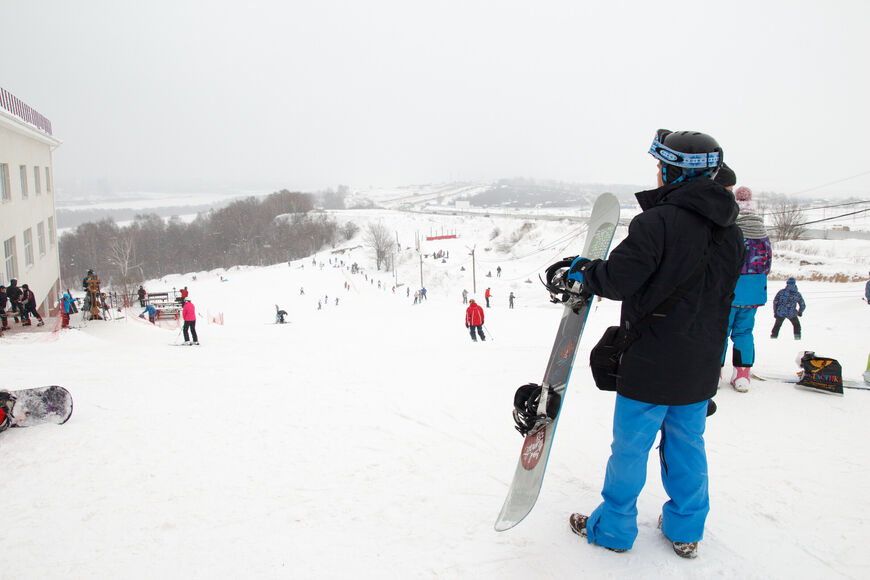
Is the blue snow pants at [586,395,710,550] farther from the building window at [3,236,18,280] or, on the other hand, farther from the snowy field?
the building window at [3,236,18,280]

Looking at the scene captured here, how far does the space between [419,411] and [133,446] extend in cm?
237

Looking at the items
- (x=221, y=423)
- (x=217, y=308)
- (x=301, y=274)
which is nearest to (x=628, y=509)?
(x=221, y=423)

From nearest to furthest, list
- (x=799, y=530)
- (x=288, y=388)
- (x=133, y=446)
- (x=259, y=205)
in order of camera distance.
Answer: (x=799, y=530), (x=133, y=446), (x=288, y=388), (x=259, y=205)

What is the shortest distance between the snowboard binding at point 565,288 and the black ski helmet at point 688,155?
0.63 m

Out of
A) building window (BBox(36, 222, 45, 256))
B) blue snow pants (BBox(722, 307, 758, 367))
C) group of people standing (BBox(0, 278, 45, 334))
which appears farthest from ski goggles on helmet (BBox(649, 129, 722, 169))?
building window (BBox(36, 222, 45, 256))

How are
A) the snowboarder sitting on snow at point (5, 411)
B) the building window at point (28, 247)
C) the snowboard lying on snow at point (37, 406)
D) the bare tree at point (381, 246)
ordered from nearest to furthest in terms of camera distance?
the snowboarder sitting on snow at point (5, 411), the snowboard lying on snow at point (37, 406), the building window at point (28, 247), the bare tree at point (381, 246)

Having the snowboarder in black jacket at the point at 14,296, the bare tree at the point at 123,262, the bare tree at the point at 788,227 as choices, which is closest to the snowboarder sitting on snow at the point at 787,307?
the snowboarder in black jacket at the point at 14,296

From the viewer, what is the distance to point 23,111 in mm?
18609

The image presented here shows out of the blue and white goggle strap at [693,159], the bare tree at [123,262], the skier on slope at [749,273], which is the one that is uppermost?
the blue and white goggle strap at [693,159]

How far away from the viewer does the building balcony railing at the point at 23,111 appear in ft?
54.9

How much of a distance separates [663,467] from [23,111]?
81.7 feet

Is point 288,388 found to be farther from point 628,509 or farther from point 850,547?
point 850,547

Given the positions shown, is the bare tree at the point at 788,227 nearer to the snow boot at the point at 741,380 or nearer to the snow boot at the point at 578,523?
the snow boot at the point at 741,380

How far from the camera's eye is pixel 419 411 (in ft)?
14.9
